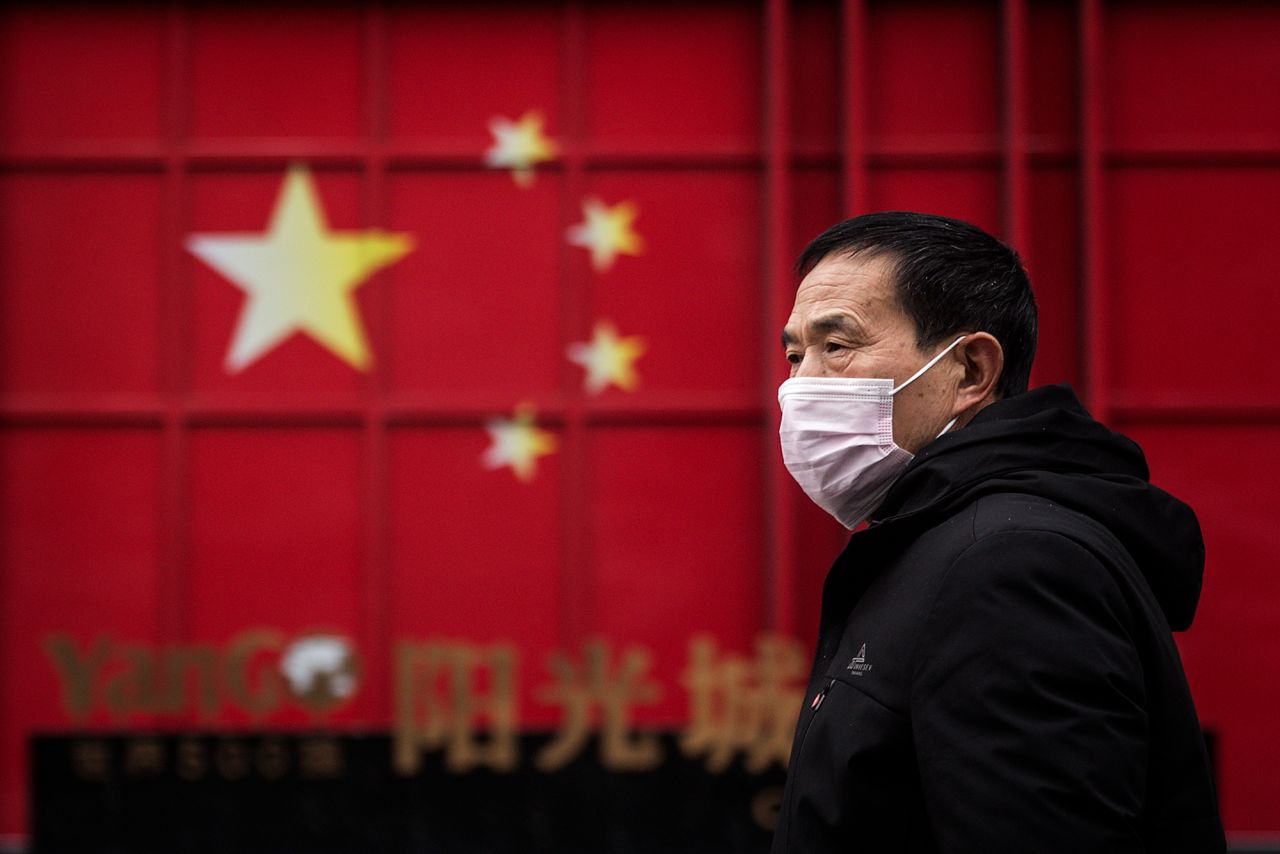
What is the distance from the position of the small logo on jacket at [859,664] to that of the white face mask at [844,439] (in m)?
0.34

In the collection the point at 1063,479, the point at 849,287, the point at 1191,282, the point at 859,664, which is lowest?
the point at 859,664

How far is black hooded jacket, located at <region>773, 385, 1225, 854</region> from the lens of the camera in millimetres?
1041

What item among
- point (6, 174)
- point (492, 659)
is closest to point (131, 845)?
point (492, 659)

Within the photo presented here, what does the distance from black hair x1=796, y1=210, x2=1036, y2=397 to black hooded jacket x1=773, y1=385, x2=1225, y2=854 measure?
13cm

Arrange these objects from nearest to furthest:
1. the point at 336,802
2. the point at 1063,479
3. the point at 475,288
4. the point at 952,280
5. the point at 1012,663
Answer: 1. the point at 1012,663
2. the point at 1063,479
3. the point at 952,280
4. the point at 336,802
5. the point at 475,288

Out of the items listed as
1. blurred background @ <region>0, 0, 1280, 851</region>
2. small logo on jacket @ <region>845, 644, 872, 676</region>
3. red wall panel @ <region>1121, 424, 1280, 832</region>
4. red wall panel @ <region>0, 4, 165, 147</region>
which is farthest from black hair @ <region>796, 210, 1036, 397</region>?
red wall panel @ <region>0, 4, 165, 147</region>

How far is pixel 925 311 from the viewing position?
1.43m

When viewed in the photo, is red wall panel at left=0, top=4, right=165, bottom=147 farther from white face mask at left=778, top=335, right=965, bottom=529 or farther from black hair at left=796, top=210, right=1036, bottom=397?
black hair at left=796, top=210, right=1036, bottom=397

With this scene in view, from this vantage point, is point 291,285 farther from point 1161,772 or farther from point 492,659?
point 1161,772

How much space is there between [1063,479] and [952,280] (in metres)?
0.30

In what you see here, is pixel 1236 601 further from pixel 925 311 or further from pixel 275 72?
pixel 275 72

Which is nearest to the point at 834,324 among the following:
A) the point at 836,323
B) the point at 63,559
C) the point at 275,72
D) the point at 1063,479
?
the point at 836,323

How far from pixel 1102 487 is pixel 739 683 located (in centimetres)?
319

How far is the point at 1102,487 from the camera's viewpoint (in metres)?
1.24
